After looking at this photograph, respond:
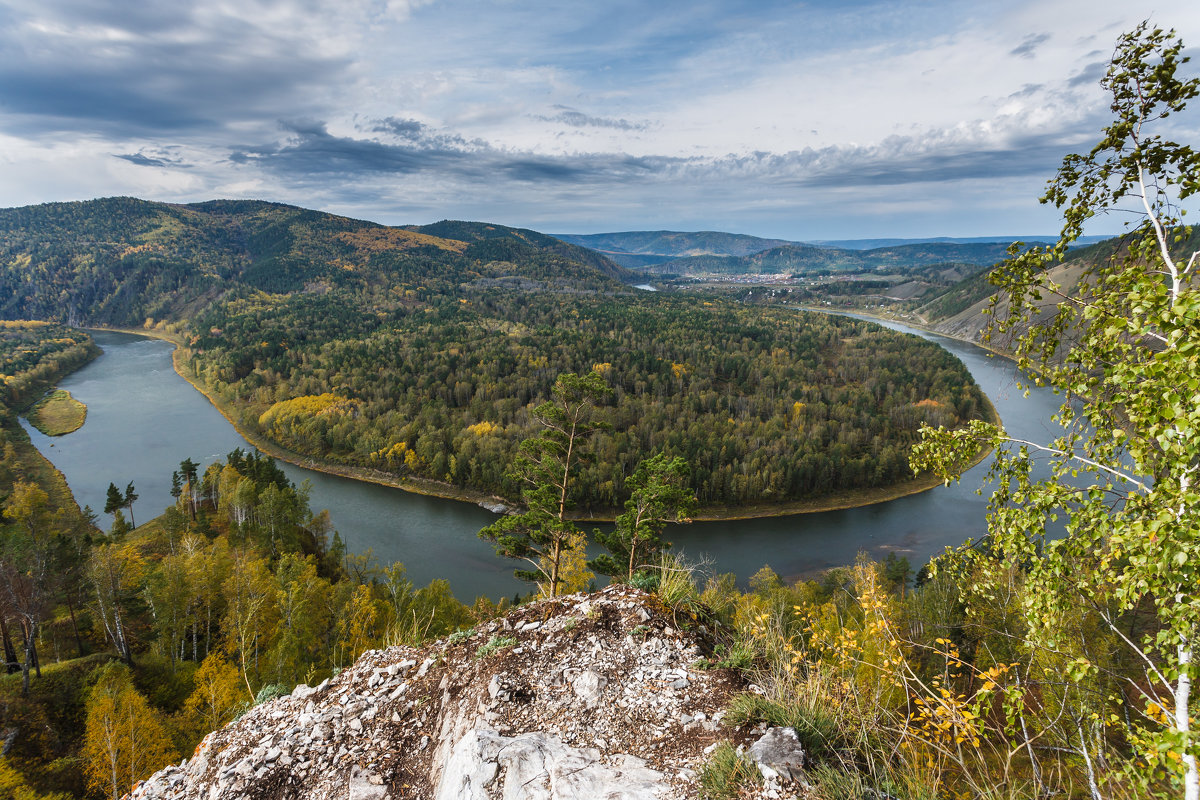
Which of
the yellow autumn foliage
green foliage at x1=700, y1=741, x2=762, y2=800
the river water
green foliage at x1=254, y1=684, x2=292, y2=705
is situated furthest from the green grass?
green foliage at x1=700, y1=741, x2=762, y2=800

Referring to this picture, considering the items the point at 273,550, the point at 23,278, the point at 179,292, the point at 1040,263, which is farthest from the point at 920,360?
the point at 23,278

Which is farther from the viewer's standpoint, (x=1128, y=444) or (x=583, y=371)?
(x=583, y=371)

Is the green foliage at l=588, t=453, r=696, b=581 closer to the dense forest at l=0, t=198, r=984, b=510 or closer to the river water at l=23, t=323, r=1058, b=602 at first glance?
the dense forest at l=0, t=198, r=984, b=510

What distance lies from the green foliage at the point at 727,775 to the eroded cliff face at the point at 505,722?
0.46 feet

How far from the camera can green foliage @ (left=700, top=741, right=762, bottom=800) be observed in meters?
3.73

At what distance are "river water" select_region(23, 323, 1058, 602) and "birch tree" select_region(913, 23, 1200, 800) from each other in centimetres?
2704

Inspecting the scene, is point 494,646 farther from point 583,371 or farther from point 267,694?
point 583,371

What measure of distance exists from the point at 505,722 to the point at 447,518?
43.9 m

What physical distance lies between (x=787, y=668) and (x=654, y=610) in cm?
196

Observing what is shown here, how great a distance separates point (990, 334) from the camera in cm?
443

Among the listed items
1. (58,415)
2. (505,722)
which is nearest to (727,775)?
(505,722)

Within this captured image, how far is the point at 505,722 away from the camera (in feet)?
16.7

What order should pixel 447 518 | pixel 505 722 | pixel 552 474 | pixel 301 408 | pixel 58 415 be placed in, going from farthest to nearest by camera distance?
pixel 58 415 → pixel 301 408 → pixel 447 518 → pixel 552 474 → pixel 505 722

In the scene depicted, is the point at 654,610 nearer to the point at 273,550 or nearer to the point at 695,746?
the point at 695,746
